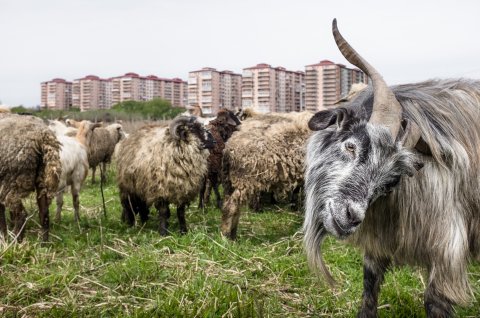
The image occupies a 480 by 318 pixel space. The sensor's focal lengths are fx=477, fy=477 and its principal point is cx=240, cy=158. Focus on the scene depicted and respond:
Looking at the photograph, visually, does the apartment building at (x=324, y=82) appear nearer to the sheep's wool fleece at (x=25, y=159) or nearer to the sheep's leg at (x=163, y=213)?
the sheep's leg at (x=163, y=213)

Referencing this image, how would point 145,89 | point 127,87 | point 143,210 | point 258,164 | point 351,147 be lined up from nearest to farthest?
1. point 351,147
2. point 258,164
3. point 143,210
4. point 127,87
5. point 145,89

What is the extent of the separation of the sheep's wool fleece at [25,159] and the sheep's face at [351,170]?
4417 mm

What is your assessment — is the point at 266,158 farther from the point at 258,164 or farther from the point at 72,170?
the point at 72,170

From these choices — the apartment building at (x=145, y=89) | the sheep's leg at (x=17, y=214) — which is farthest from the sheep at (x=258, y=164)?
the apartment building at (x=145, y=89)

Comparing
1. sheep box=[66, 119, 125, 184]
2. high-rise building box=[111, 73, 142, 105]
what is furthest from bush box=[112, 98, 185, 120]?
sheep box=[66, 119, 125, 184]

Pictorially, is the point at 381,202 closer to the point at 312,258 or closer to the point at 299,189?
the point at 312,258

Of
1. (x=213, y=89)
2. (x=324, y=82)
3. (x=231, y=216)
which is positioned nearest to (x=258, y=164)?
(x=231, y=216)

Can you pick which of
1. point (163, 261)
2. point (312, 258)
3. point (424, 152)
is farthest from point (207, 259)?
point (424, 152)

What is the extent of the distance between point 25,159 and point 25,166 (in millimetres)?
90

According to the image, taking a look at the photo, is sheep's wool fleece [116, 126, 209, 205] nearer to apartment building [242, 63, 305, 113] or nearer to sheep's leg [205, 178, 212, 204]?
sheep's leg [205, 178, 212, 204]

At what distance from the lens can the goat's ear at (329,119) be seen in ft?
8.76

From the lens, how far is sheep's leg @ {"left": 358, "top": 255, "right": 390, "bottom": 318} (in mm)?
3496

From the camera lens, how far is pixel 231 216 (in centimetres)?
668

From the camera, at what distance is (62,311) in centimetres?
353
